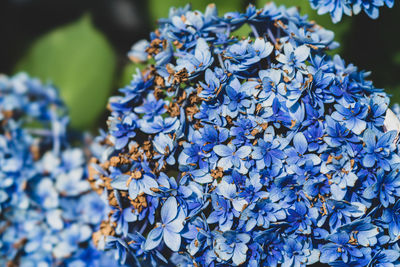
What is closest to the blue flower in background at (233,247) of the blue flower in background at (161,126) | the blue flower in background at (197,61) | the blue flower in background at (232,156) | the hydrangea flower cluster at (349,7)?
the blue flower in background at (232,156)

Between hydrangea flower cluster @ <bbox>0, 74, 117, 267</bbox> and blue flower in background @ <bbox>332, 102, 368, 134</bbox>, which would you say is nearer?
blue flower in background @ <bbox>332, 102, 368, 134</bbox>

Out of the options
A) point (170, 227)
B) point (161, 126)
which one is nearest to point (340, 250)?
point (170, 227)

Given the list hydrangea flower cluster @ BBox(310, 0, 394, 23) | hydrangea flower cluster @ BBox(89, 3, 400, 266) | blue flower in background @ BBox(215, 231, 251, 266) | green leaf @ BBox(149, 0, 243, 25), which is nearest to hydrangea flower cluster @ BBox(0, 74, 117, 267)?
hydrangea flower cluster @ BBox(89, 3, 400, 266)

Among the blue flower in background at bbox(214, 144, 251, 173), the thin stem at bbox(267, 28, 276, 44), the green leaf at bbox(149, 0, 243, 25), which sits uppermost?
the thin stem at bbox(267, 28, 276, 44)

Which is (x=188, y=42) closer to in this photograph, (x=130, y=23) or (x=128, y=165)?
(x=128, y=165)

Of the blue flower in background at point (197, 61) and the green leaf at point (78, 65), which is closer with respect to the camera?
the blue flower in background at point (197, 61)

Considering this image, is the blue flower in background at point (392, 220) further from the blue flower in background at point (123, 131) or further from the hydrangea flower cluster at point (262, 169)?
the blue flower in background at point (123, 131)

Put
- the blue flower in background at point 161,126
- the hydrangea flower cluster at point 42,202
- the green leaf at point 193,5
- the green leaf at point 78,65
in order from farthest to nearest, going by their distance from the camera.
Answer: the green leaf at point 78,65, the green leaf at point 193,5, the hydrangea flower cluster at point 42,202, the blue flower in background at point 161,126

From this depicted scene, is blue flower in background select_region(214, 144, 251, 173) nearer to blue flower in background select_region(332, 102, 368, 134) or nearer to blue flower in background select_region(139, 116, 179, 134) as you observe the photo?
blue flower in background select_region(139, 116, 179, 134)
